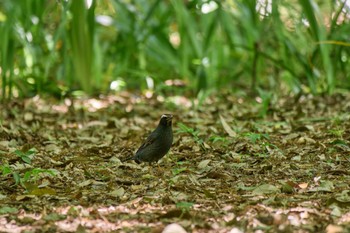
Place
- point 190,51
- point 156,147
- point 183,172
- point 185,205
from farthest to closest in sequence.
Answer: point 190,51
point 156,147
point 183,172
point 185,205

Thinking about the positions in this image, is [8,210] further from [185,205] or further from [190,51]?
[190,51]

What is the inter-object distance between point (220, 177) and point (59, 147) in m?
1.30

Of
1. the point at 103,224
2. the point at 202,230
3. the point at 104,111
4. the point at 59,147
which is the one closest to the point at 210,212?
the point at 202,230

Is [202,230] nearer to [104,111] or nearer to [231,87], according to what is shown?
[104,111]

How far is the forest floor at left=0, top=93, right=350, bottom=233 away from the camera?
2.43 meters

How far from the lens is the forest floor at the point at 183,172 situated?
243cm

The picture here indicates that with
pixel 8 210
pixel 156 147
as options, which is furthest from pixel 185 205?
pixel 156 147

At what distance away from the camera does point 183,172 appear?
10.9ft

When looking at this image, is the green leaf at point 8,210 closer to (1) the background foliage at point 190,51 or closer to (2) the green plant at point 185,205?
(2) the green plant at point 185,205

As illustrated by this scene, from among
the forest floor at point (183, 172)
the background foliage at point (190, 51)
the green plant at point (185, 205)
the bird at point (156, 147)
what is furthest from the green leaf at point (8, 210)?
the background foliage at point (190, 51)

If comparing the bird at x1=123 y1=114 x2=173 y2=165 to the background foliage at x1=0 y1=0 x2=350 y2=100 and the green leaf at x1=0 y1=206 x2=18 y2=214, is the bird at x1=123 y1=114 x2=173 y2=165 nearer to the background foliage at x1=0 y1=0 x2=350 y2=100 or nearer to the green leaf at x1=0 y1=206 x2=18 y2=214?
the green leaf at x1=0 y1=206 x2=18 y2=214

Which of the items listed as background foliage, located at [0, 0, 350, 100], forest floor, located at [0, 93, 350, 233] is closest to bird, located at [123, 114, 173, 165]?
forest floor, located at [0, 93, 350, 233]

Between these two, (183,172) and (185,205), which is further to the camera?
(183,172)

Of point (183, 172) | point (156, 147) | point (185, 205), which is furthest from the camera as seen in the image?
point (156, 147)
